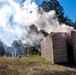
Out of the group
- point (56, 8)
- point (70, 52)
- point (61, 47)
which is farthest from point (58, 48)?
point (56, 8)

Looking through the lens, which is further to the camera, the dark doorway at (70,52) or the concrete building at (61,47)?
the dark doorway at (70,52)

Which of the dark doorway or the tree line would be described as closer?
the dark doorway

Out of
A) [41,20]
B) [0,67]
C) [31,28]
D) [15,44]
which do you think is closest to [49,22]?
[41,20]

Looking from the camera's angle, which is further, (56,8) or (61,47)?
(56,8)

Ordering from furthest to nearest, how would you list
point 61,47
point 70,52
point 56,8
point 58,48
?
point 56,8 → point 70,52 → point 61,47 → point 58,48

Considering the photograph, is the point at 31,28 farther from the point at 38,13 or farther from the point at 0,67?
the point at 0,67

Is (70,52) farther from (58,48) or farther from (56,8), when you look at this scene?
(56,8)

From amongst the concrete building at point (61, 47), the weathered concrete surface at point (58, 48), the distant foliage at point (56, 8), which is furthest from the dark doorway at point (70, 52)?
the distant foliage at point (56, 8)

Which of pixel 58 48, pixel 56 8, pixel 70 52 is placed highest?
pixel 56 8

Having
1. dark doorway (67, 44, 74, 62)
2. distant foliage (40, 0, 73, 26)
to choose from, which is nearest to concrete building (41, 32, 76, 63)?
dark doorway (67, 44, 74, 62)

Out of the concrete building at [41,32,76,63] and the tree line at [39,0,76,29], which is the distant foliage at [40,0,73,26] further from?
the concrete building at [41,32,76,63]

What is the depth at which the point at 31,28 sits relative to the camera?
2792 centimetres

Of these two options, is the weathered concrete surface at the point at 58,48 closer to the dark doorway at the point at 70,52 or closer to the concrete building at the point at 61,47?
the concrete building at the point at 61,47

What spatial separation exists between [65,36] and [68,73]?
582cm
